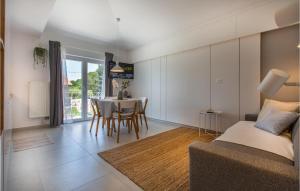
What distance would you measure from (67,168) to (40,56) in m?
3.36

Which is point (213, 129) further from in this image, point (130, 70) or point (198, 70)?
point (130, 70)

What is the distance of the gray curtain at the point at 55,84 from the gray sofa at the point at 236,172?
4168mm

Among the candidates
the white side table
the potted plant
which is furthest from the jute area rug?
the potted plant

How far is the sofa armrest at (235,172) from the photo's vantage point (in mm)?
850

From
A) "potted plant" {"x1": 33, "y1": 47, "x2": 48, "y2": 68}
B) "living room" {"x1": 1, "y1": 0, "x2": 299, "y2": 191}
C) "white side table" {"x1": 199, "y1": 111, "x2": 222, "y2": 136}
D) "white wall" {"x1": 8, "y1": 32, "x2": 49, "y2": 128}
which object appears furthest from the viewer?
"potted plant" {"x1": 33, "y1": 47, "x2": 48, "y2": 68}

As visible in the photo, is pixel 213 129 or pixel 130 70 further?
pixel 130 70

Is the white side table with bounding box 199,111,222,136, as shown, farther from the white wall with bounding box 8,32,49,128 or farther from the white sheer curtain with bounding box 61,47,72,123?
the white wall with bounding box 8,32,49,128

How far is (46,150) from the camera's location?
2619 millimetres

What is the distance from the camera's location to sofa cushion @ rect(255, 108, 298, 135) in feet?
6.39

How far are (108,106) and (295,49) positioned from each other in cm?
370

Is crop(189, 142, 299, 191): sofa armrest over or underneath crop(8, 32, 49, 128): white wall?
underneath

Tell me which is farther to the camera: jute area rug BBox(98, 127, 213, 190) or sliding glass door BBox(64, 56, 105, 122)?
sliding glass door BBox(64, 56, 105, 122)

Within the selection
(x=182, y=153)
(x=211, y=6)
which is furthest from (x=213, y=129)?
(x=211, y=6)

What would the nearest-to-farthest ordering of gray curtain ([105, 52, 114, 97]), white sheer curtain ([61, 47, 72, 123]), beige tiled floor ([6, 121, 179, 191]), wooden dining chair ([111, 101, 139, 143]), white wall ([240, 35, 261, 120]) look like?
beige tiled floor ([6, 121, 179, 191])
white wall ([240, 35, 261, 120])
wooden dining chair ([111, 101, 139, 143])
white sheer curtain ([61, 47, 72, 123])
gray curtain ([105, 52, 114, 97])
